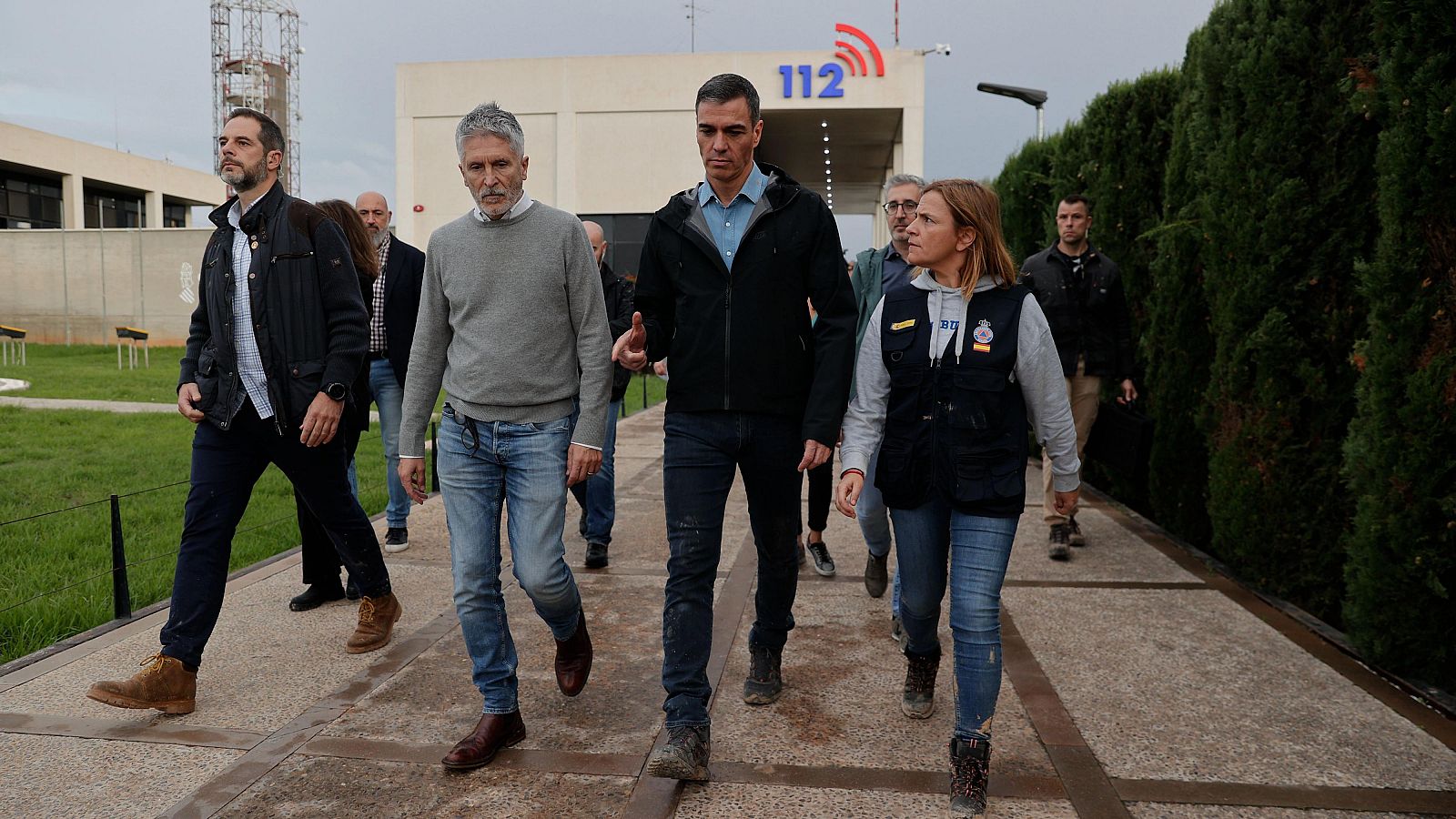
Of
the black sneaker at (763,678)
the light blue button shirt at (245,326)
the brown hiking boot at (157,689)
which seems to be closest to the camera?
the brown hiking boot at (157,689)

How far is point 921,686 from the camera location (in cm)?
354

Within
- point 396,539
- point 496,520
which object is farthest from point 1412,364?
point 396,539

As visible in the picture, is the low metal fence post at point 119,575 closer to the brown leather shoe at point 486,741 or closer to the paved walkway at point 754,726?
the paved walkway at point 754,726

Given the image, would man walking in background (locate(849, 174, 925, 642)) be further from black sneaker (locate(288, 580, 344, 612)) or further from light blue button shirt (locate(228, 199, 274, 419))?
black sneaker (locate(288, 580, 344, 612))

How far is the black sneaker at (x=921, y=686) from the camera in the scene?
3.52 m

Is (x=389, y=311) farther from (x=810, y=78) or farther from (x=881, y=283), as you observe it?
(x=810, y=78)

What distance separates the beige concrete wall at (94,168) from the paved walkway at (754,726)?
5136 centimetres

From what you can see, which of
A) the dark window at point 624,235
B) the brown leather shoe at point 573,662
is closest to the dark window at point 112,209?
the dark window at point 624,235

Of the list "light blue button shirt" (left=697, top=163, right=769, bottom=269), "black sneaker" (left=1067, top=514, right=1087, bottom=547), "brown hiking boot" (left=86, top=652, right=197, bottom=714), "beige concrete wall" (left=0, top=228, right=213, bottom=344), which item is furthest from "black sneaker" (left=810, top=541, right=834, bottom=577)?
"beige concrete wall" (left=0, top=228, right=213, bottom=344)

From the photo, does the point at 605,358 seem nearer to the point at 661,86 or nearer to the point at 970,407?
the point at 970,407

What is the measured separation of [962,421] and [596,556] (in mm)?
3206

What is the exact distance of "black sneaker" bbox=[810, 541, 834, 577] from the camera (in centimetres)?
557

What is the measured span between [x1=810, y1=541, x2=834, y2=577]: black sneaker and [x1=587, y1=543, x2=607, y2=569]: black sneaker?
120cm

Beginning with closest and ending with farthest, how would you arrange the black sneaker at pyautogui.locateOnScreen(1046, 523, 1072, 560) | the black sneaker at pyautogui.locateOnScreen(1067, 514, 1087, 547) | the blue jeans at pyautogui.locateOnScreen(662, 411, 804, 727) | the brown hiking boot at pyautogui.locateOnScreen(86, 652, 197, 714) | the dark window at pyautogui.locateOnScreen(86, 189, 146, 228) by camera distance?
the blue jeans at pyautogui.locateOnScreen(662, 411, 804, 727), the brown hiking boot at pyautogui.locateOnScreen(86, 652, 197, 714), the black sneaker at pyautogui.locateOnScreen(1046, 523, 1072, 560), the black sneaker at pyautogui.locateOnScreen(1067, 514, 1087, 547), the dark window at pyautogui.locateOnScreen(86, 189, 146, 228)
